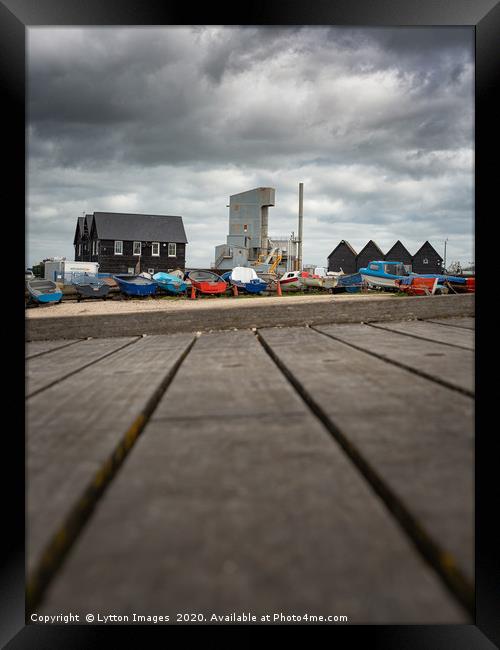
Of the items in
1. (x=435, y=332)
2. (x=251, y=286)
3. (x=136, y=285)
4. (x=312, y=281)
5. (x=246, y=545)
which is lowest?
(x=246, y=545)

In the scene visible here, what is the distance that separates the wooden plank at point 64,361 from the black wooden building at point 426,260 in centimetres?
5935

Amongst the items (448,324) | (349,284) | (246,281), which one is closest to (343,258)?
(349,284)

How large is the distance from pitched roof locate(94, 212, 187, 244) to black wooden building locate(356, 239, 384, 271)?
2294 cm

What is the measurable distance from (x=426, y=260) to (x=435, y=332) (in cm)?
6101

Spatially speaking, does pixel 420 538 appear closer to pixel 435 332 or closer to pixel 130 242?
pixel 435 332

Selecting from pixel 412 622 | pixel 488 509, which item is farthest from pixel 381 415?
pixel 412 622

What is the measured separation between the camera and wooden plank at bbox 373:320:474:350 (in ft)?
5.14

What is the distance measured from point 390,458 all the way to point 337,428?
0.41 feet

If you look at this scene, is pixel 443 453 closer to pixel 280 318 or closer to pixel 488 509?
pixel 488 509

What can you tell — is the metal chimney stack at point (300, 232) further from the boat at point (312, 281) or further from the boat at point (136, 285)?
the boat at point (136, 285)

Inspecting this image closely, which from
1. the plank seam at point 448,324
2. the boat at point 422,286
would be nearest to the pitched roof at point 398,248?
the boat at point 422,286

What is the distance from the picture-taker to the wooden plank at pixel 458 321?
2.10m

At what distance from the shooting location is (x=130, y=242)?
47.9 m

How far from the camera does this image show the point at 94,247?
47.2 meters
